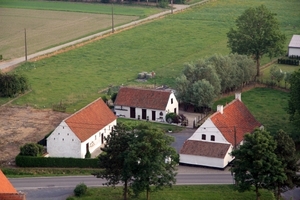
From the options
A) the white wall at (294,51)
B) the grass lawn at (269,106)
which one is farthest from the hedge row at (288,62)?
the grass lawn at (269,106)

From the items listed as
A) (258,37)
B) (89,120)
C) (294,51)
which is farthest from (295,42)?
(89,120)

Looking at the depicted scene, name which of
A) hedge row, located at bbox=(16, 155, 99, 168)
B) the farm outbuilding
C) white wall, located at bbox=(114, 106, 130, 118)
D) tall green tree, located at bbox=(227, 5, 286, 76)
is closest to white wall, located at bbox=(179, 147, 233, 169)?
hedge row, located at bbox=(16, 155, 99, 168)

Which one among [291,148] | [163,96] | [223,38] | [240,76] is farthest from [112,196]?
[223,38]

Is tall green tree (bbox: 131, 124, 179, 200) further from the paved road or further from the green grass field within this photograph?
the green grass field

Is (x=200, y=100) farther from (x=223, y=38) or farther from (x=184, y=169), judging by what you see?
(x=223, y=38)

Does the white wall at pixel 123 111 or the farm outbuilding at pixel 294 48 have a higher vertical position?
the farm outbuilding at pixel 294 48

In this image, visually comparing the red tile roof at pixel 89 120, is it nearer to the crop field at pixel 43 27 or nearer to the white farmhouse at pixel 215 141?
the white farmhouse at pixel 215 141

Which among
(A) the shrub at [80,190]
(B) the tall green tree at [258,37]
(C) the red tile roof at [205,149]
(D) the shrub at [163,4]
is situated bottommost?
(A) the shrub at [80,190]
